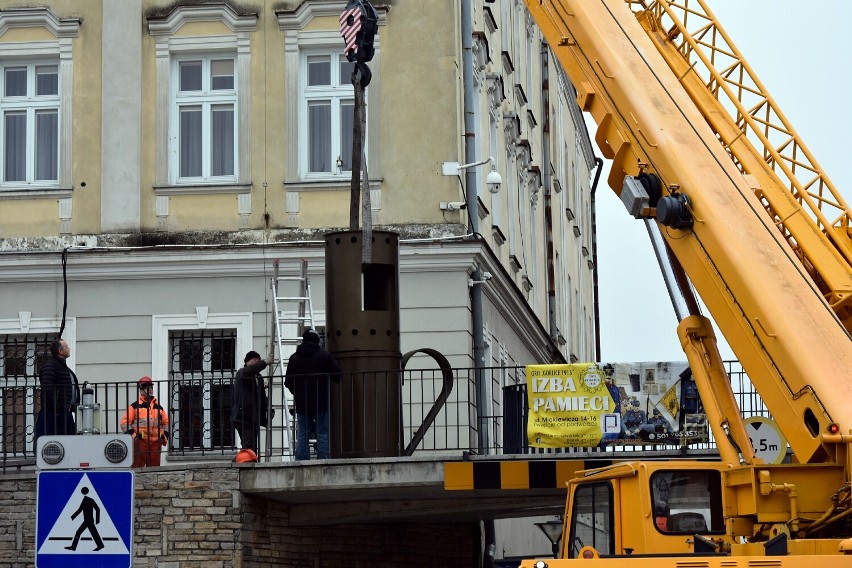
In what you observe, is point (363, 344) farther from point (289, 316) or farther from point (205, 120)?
point (205, 120)

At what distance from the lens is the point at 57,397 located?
2005 centimetres

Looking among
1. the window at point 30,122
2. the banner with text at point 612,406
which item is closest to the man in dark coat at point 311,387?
the banner with text at point 612,406

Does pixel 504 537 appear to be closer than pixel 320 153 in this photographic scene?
No

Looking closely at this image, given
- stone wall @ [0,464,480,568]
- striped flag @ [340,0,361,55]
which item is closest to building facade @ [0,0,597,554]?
striped flag @ [340,0,361,55]

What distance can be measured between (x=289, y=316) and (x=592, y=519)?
11607mm

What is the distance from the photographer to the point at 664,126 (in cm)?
1488

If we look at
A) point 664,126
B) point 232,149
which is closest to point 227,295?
point 232,149

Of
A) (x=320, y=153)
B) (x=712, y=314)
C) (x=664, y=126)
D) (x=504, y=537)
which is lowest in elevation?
(x=504, y=537)

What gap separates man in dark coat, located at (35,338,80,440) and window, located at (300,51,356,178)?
6.12m

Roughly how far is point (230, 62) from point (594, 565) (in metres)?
16.0

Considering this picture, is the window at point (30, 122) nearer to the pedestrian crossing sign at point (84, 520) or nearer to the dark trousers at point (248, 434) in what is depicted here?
the dark trousers at point (248, 434)

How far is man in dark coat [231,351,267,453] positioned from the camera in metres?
20.0

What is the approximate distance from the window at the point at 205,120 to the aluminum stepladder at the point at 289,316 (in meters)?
2.04

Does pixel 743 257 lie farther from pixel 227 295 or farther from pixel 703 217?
pixel 227 295
